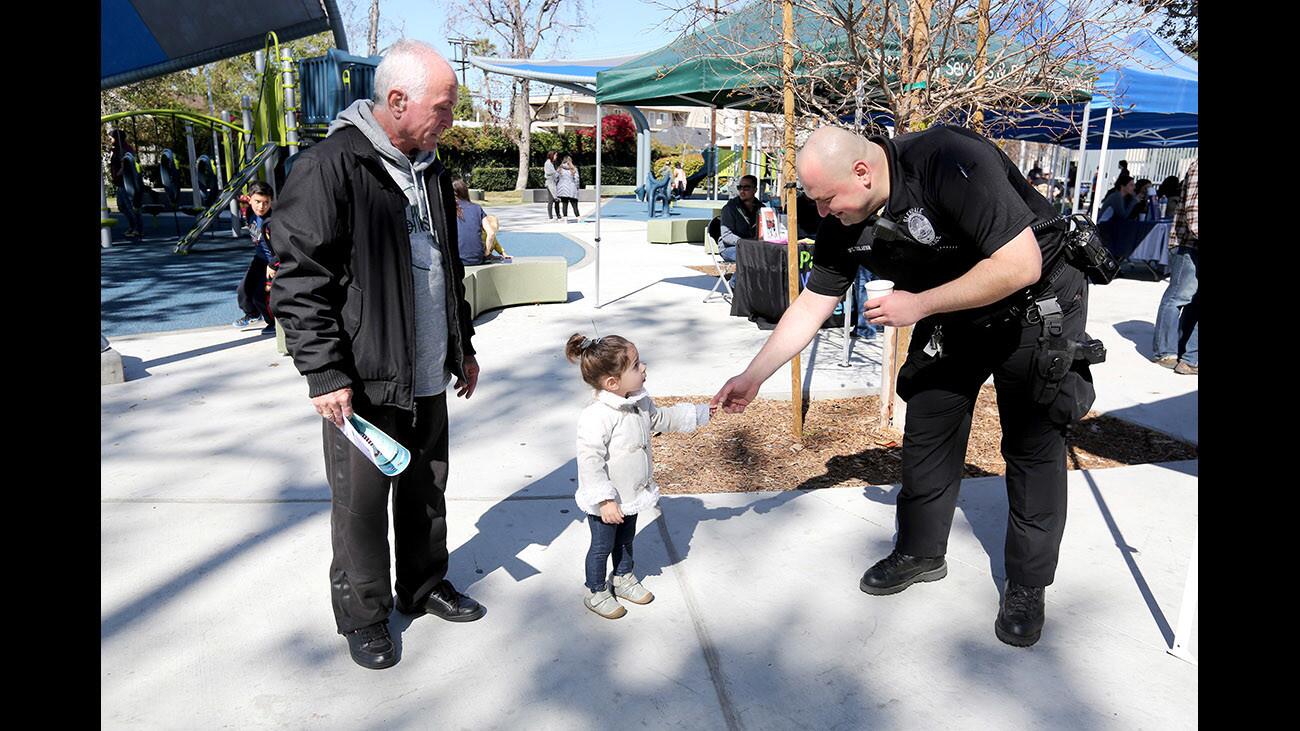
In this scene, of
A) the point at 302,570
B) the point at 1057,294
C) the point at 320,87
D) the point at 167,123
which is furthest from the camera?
Result: the point at 167,123

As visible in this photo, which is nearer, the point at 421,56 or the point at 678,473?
the point at 421,56

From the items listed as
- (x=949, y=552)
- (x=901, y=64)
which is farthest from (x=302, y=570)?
(x=901, y=64)

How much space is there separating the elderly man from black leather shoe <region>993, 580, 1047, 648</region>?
6.74 ft

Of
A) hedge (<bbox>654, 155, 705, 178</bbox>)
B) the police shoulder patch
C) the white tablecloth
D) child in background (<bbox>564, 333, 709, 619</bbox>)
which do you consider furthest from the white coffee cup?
hedge (<bbox>654, 155, 705, 178</bbox>)

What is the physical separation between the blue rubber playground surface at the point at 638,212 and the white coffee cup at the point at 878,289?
20.0 m

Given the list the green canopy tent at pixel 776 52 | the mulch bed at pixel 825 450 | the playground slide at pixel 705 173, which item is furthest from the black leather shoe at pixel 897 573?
the playground slide at pixel 705 173

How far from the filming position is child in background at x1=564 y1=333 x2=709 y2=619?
9.52 feet

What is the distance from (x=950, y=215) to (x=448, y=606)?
2.16m

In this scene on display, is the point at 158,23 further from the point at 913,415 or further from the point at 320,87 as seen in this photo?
the point at 913,415

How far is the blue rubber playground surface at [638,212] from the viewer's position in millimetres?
24062

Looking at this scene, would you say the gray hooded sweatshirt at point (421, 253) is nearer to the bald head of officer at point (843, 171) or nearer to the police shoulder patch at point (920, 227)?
the bald head of officer at point (843, 171)
